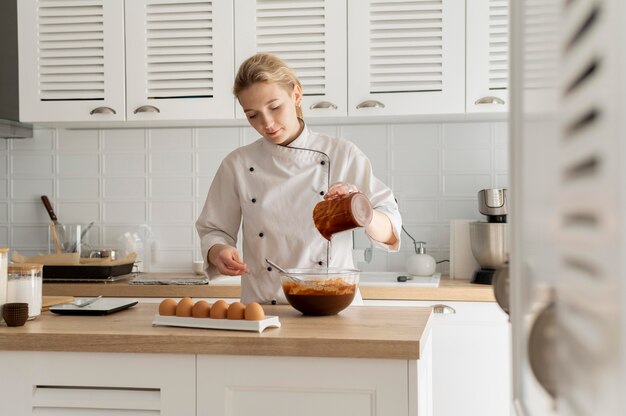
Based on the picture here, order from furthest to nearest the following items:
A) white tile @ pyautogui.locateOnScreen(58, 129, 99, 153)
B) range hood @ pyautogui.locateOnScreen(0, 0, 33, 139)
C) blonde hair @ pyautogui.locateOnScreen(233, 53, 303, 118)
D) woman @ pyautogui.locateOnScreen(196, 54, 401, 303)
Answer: white tile @ pyautogui.locateOnScreen(58, 129, 99, 153) → range hood @ pyautogui.locateOnScreen(0, 0, 33, 139) → woman @ pyautogui.locateOnScreen(196, 54, 401, 303) → blonde hair @ pyautogui.locateOnScreen(233, 53, 303, 118)

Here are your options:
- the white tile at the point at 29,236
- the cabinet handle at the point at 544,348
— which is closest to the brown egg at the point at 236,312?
the cabinet handle at the point at 544,348

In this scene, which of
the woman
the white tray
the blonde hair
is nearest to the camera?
the white tray

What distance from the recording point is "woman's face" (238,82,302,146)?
2.25m

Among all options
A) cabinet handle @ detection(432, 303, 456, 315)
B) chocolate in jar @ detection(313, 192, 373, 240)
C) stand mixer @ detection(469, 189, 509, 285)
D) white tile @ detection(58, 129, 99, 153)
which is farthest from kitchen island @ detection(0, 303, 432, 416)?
white tile @ detection(58, 129, 99, 153)

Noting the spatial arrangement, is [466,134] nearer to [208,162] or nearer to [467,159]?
[467,159]

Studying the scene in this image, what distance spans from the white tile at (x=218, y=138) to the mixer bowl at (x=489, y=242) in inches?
→ 51.1

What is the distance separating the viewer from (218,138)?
381 cm

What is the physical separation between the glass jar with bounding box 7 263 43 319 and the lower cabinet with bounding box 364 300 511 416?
5.45ft

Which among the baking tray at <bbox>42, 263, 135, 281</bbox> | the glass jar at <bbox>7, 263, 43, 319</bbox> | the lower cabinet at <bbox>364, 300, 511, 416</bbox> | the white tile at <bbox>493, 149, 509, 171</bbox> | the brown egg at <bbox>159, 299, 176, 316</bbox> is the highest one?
the white tile at <bbox>493, 149, 509, 171</bbox>

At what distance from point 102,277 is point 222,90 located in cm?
101

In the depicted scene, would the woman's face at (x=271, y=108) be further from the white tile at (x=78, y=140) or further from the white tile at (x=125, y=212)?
the white tile at (x=78, y=140)

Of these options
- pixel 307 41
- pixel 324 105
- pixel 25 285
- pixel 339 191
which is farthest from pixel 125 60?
pixel 339 191

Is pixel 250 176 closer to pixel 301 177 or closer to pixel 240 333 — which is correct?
pixel 301 177

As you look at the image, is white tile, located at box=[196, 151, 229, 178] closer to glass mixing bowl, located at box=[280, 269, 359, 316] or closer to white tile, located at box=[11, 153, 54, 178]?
white tile, located at box=[11, 153, 54, 178]
